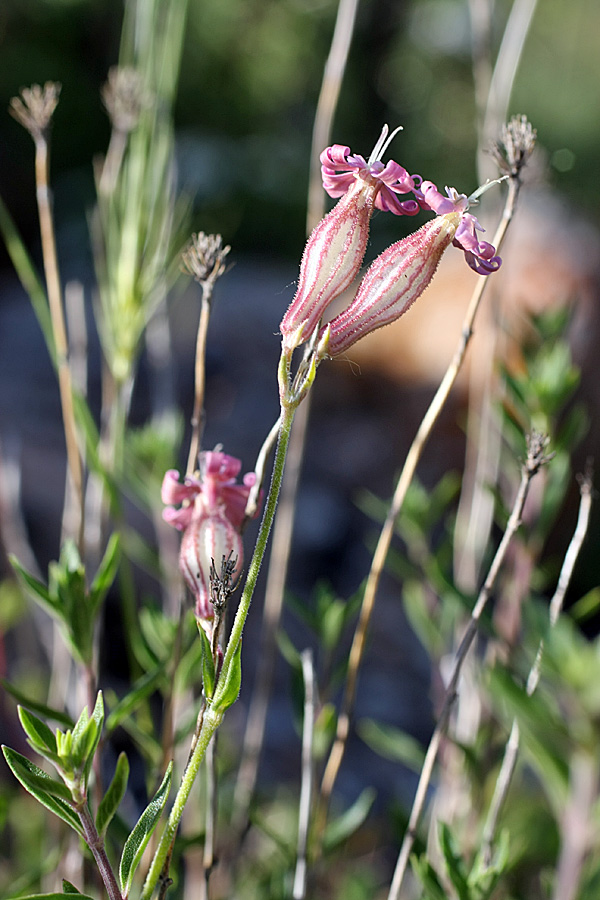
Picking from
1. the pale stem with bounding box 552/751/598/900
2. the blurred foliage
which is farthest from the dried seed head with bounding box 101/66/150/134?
the blurred foliage

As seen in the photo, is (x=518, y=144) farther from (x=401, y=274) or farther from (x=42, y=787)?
(x=42, y=787)

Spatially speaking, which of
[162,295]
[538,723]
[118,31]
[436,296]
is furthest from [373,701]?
[118,31]

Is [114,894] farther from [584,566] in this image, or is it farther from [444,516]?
[584,566]

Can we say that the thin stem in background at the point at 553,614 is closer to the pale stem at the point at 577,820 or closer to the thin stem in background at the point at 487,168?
the pale stem at the point at 577,820

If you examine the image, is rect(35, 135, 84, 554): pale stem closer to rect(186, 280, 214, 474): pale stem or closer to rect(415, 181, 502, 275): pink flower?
rect(186, 280, 214, 474): pale stem

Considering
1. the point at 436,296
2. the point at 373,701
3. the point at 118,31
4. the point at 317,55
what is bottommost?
the point at 373,701

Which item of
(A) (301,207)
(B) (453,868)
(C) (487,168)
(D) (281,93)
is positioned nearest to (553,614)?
(B) (453,868)

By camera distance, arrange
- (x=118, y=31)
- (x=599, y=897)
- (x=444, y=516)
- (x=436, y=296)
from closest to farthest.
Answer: (x=599, y=897), (x=444, y=516), (x=436, y=296), (x=118, y=31)

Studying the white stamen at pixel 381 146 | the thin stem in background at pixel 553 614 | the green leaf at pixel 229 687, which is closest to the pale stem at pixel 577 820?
→ the thin stem in background at pixel 553 614
